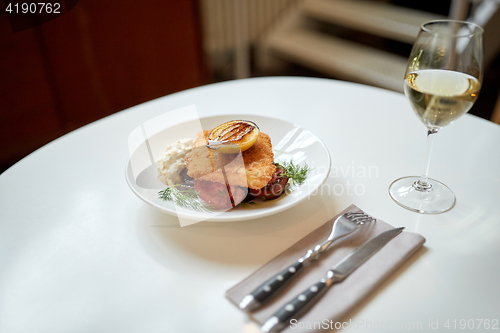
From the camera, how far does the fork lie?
1.75 feet

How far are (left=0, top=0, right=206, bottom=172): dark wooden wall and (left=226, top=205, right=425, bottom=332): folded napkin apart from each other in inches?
86.3

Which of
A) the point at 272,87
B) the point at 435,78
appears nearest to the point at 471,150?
the point at 435,78

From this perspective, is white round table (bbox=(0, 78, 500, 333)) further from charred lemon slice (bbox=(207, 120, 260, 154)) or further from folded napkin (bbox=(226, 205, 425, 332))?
charred lemon slice (bbox=(207, 120, 260, 154))

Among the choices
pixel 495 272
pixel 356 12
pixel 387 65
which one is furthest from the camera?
pixel 356 12

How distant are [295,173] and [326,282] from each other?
256 millimetres

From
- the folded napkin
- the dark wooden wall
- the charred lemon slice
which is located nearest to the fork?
the folded napkin

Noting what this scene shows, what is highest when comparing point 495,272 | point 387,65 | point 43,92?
point 495,272

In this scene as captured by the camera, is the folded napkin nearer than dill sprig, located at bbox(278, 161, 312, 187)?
Yes

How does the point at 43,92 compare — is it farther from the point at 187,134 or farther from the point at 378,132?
Result: the point at 378,132

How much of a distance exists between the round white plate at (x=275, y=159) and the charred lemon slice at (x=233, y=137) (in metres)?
0.11

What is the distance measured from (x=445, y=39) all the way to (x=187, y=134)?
1.95ft

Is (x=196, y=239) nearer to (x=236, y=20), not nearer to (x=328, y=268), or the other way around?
(x=328, y=268)

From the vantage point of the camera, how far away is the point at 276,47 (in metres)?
3.56

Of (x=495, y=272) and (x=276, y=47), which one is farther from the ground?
(x=495, y=272)
